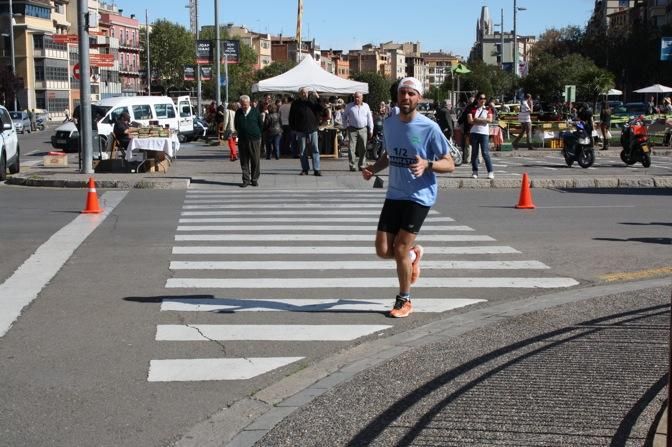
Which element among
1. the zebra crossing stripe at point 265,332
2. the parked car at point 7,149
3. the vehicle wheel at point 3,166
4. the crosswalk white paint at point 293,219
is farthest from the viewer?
the parked car at point 7,149

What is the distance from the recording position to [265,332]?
7926mm

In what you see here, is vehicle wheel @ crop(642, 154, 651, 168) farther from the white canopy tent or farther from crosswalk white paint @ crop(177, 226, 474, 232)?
crosswalk white paint @ crop(177, 226, 474, 232)

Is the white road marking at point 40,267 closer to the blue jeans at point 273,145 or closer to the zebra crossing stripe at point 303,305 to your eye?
the zebra crossing stripe at point 303,305

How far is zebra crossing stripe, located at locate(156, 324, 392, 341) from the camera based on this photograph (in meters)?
7.74

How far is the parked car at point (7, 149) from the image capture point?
921 inches

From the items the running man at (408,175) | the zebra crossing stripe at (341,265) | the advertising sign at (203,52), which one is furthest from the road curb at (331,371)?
the advertising sign at (203,52)

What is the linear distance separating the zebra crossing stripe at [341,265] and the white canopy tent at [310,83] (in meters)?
19.2

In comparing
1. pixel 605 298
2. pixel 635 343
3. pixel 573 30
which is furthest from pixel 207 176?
pixel 573 30

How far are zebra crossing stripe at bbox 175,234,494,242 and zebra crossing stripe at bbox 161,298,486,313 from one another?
3.76 metres

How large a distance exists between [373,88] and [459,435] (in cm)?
9392

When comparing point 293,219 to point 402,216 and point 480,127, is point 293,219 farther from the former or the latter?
point 480,127

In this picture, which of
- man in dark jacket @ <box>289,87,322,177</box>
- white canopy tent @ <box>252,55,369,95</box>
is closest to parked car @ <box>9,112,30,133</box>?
white canopy tent @ <box>252,55,369,95</box>

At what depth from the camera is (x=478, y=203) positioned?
17734 mm

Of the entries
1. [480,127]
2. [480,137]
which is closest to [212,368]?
[480,137]
